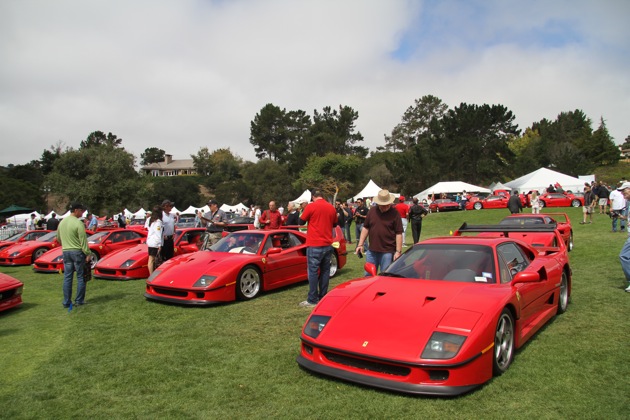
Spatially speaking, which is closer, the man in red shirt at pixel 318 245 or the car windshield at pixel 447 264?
the car windshield at pixel 447 264

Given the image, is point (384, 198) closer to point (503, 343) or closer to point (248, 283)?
point (248, 283)

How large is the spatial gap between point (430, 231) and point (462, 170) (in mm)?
30963

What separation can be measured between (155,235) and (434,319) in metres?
6.94

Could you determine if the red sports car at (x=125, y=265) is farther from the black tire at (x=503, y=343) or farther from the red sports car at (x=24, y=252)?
the black tire at (x=503, y=343)

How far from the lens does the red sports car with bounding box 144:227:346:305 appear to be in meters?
6.88

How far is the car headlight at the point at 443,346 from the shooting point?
3359mm

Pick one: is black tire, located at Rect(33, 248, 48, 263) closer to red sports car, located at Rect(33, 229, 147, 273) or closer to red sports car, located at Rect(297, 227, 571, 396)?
red sports car, located at Rect(33, 229, 147, 273)

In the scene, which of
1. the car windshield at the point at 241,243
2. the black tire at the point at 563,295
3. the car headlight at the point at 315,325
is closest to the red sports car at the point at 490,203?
the car windshield at the point at 241,243

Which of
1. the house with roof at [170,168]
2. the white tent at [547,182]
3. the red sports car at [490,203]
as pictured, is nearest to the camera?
the red sports car at [490,203]

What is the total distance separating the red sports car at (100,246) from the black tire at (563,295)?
10.4 metres

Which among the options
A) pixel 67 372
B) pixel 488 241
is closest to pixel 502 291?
pixel 488 241

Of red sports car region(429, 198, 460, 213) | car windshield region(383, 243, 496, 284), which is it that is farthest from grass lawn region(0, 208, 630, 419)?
red sports car region(429, 198, 460, 213)

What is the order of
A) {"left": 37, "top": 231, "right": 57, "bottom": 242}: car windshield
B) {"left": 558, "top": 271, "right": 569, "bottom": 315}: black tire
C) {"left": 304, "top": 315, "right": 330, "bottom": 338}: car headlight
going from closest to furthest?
{"left": 304, "top": 315, "right": 330, "bottom": 338}: car headlight
{"left": 558, "top": 271, "right": 569, "bottom": 315}: black tire
{"left": 37, "top": 231, "right": 57, "bottom": 242}: car windshield

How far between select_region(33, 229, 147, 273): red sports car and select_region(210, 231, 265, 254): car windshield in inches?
192
